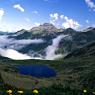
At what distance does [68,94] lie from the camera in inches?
840

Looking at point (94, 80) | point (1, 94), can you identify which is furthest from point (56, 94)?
point (94, 80)

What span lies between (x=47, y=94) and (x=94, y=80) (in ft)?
549

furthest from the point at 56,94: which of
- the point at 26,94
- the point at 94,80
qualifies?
the point at 94,80

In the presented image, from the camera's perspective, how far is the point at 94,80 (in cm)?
18238

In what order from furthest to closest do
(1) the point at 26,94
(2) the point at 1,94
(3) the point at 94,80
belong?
(3) the point at 94,80, (1) the point at 26,94, (2) the point at 1,94

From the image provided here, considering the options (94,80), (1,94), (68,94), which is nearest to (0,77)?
(68,94)

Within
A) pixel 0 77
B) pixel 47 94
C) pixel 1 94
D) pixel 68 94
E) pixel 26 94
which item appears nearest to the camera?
pixel 1 94

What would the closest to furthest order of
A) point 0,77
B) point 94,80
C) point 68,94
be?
1. point 68,94
2. point 0,77
3. point 94,80

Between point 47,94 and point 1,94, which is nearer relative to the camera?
point 1,94

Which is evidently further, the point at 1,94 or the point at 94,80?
the point at 94,80

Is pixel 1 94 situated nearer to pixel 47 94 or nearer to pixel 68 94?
pixel 47 94

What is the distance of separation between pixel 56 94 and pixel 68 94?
136 cm

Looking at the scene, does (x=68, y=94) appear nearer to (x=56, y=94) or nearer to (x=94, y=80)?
(x=56, y=94)

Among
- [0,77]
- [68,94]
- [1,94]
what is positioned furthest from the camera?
[0,77]
